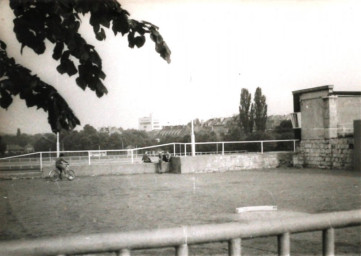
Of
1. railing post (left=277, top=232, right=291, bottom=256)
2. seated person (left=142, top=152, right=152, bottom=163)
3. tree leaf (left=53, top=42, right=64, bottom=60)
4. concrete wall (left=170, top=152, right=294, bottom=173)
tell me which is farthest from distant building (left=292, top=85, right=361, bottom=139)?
railing post (left=277, top=232, right=291, bottom=256)

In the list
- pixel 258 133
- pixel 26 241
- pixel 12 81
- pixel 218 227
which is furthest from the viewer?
pixel 258 133

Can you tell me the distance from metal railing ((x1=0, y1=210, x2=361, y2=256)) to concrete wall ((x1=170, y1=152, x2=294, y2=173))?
61.5ft

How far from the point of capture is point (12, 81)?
3135mm

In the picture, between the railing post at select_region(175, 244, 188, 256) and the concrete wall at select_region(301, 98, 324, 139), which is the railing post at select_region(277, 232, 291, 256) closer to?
the railing post at select_region(175, 244, 188, 256)

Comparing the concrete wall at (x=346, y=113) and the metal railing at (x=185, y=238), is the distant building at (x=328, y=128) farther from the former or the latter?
the metal railing at (x=185, y=238)

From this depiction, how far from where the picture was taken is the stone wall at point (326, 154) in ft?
63.2

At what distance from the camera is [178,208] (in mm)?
9320

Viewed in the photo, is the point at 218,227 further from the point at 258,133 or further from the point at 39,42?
the point at 258,133

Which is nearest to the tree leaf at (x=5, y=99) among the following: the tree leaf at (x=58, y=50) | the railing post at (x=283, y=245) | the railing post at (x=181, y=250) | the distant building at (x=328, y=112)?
the tree leaf at (x=58, y=50)

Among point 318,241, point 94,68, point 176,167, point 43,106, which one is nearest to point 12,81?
point 43,106

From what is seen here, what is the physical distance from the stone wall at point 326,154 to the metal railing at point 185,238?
18029 mm

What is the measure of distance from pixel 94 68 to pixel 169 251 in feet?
10.4

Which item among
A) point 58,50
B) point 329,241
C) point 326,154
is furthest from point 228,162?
point 329,241

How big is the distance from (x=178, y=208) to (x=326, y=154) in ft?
44.0
